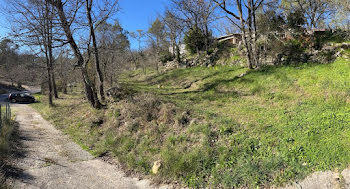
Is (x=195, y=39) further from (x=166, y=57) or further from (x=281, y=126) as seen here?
(x=281, y=126)

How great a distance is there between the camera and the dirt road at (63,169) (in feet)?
14.3

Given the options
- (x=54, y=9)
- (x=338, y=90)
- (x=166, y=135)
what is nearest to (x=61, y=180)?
(x=166, y=135)

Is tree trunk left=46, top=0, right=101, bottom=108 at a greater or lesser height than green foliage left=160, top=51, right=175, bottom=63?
lesser

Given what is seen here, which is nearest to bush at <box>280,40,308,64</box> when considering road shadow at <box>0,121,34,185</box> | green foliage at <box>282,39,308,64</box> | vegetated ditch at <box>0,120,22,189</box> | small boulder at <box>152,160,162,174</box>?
green foliage at <box>282,39,308,64</box>

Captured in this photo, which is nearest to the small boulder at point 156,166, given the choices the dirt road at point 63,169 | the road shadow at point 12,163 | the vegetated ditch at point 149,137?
the vegetated ditch at point 149,137

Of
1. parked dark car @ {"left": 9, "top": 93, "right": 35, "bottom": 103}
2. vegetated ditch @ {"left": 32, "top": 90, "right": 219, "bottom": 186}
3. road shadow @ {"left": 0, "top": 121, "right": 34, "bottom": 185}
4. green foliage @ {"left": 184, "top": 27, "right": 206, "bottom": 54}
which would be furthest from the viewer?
green foliage @ {"left": 184, "top": 27, "right": 206, "bottom": 54}

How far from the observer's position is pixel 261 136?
503cm

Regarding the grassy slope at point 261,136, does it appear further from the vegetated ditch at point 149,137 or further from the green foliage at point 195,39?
the green foliage at point 195,39

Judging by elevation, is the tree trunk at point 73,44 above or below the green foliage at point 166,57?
below

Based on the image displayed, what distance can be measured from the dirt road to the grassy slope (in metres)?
0.52

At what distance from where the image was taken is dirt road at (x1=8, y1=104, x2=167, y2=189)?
4.37 meters

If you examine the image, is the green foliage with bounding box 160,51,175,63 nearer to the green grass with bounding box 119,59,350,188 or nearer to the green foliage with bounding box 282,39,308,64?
the green foliage with bounding box 282,39,308,64

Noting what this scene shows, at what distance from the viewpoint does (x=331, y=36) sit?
10477mm

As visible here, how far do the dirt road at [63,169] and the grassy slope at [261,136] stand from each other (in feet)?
1.70
